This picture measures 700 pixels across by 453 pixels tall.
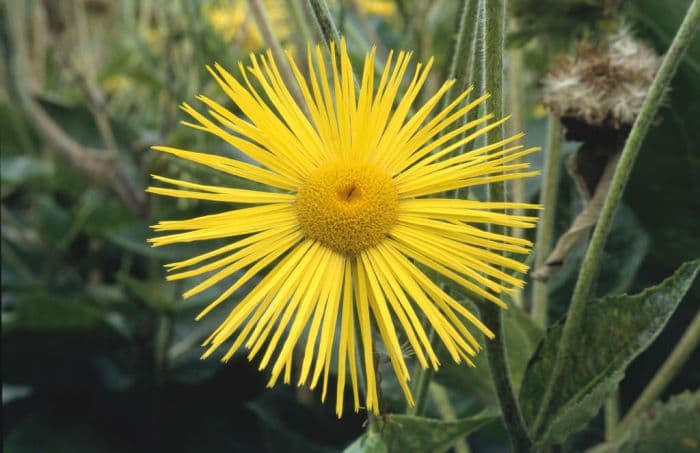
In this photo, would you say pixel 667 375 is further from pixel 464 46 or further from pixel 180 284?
pixel 180 284

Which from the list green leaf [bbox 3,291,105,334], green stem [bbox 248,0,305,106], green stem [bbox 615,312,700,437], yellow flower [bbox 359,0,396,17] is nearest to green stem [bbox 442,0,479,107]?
green stem [bbox 248,0,305,106]

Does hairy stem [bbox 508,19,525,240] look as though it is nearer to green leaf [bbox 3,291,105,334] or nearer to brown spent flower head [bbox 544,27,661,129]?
brown spent flower head [bbox 544,27,661,129]

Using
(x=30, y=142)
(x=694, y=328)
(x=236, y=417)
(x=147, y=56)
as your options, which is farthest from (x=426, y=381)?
(x=30, y=142)

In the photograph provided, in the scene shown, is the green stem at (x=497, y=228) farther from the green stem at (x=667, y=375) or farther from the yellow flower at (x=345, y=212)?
the green stem at (x=667, y=375)

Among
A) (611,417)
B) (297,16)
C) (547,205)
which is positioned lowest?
(611,417)

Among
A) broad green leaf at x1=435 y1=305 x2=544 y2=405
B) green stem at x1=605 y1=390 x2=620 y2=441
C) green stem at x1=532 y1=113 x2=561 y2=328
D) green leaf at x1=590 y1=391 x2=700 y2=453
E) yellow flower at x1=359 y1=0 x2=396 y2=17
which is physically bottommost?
green stem at x1=605 y1=390 x2=620 y2=441

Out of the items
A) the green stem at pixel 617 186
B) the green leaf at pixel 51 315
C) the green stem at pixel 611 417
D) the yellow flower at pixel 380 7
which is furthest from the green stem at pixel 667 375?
the yellow flower at pixel 380 7

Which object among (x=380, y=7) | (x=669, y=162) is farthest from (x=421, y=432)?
(x=380, y=7)
